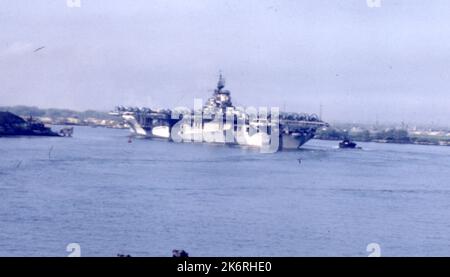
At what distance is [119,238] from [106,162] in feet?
24.7

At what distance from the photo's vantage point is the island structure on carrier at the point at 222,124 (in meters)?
23.8

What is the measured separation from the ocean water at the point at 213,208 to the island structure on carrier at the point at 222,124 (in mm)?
7817

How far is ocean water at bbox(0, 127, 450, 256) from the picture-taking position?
689cm

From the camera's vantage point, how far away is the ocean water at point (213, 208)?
689cm

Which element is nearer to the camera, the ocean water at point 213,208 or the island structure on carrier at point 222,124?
the ocean water at point 213,208

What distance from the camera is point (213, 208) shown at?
916 cm

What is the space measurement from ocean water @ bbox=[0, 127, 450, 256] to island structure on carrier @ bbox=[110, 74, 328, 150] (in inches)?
308

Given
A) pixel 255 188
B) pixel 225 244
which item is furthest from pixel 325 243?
pixel 255 188

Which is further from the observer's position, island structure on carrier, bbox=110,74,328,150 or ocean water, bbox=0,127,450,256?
island structure on carrier, bbox=110,74,328,150

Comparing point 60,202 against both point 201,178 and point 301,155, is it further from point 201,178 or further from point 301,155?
point 301,155

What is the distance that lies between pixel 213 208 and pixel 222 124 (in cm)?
1726

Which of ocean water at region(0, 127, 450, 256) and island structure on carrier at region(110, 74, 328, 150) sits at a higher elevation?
island structure on carrier at region(110, 74, 328, 150)

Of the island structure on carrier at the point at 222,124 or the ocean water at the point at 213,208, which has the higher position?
the island structure on carrier at the point at 222,124
